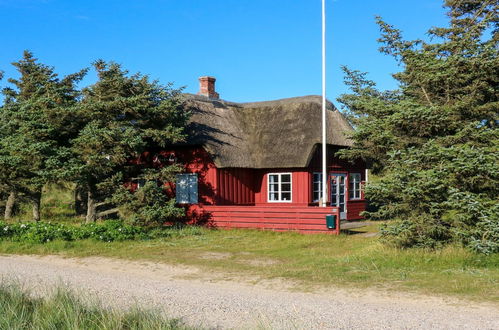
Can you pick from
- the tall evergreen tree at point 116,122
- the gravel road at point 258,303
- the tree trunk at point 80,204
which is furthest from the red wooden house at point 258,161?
the gravel road at point 258,303

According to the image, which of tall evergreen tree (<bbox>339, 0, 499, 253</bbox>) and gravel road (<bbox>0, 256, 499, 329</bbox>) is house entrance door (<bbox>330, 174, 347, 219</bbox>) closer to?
tall evergreen tree (<bbox>339, 0, 499, 253</bbox>)

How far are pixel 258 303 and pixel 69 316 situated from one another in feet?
9.43

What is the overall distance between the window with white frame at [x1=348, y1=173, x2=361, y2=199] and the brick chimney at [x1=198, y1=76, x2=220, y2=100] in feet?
27.0

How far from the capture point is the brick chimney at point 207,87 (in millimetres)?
26219

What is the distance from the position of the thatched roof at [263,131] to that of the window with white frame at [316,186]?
149cm

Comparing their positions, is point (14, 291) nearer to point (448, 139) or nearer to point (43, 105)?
point (448, 139)

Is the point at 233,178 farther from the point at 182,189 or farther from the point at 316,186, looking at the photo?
the point at 316,186

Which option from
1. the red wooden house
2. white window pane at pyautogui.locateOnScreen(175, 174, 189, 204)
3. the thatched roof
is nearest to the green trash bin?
the red wooden house

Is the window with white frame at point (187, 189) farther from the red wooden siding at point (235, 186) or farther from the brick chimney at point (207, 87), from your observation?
the brick chimney at point (207, 87)

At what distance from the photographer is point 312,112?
22078 mm

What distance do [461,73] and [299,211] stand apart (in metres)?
7.13

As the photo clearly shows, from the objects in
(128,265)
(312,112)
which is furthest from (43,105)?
(312,112)

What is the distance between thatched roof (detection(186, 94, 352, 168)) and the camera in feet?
67.0

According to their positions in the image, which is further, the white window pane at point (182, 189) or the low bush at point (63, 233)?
the white window pane at point (182, 189)
